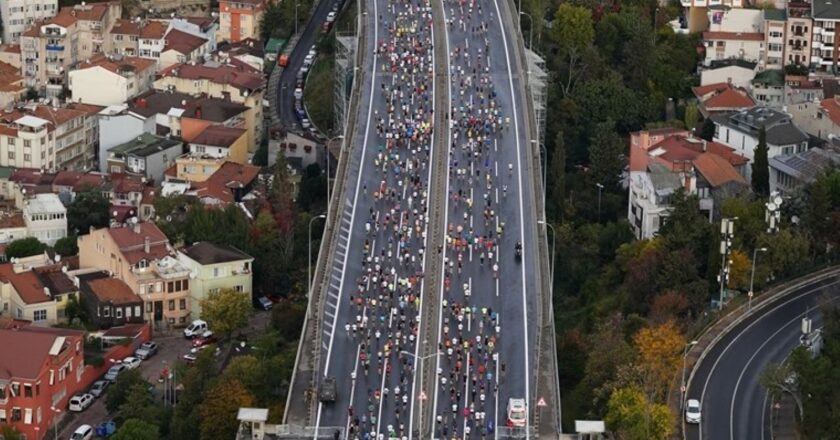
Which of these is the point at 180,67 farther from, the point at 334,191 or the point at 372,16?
the point at 334,191

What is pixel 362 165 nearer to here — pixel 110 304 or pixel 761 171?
pixel 110 304

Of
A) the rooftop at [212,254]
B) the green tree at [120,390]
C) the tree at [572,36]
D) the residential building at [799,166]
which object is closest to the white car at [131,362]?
the green tree at [120,390]

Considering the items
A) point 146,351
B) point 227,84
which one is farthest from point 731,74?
point 146,351

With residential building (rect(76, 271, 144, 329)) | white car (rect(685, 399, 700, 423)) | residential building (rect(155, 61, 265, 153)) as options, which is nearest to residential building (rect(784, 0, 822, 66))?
residential building (rect(155, 61, 265, 153))

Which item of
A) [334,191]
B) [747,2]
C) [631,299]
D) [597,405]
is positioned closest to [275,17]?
[747,2]

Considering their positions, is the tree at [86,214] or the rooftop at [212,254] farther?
the tree at [86,214]

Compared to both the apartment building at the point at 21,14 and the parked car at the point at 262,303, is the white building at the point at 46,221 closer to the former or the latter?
the parked car at the point at 262,303

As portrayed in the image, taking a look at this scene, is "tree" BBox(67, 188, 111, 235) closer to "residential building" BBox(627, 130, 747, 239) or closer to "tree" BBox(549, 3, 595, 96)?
"tree" BBox(549, 3, 595, 96)
